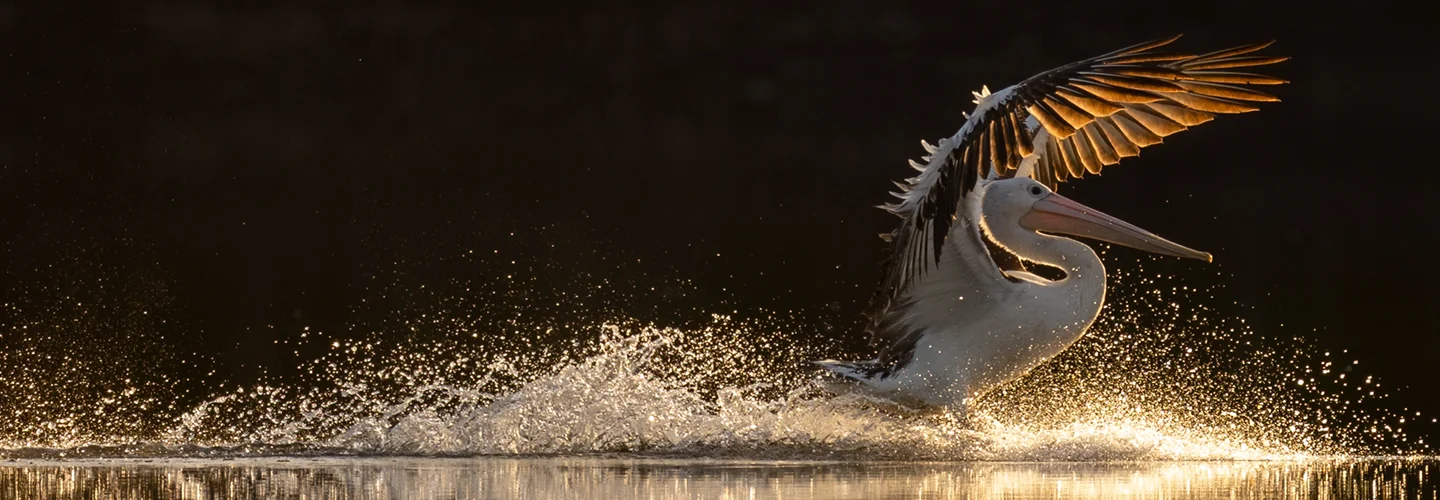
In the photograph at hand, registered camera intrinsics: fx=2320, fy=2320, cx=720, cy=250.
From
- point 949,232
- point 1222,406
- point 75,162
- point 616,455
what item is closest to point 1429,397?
point 1222,406

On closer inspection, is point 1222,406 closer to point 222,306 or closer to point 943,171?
point 943,171

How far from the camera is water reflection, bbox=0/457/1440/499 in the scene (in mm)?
5918

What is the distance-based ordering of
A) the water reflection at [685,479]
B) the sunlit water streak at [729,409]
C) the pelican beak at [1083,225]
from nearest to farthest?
the water reflection at [685,479], the sunlit water streak at [729,409], the pelican beak at [1083,225]

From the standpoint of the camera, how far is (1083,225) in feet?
27.2

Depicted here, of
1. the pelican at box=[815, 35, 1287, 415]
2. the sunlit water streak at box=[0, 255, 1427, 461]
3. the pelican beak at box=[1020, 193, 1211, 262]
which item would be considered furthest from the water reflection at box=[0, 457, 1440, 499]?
the pelican beak at box=[1020, 193, 1211, 262]

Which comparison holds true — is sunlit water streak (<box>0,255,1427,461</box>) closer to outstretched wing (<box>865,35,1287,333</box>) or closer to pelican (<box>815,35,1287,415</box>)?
pelican (<box>815,35,1287,415</box>)

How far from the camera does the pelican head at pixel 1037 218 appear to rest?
8.23 metres

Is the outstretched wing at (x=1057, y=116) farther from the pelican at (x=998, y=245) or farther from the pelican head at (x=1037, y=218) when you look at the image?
the pelican head at (x=1037, y=218)

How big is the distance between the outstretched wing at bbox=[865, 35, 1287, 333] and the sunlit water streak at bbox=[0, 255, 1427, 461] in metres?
0.63

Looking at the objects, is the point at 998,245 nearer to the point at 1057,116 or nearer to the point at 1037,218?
the point at 1037,218

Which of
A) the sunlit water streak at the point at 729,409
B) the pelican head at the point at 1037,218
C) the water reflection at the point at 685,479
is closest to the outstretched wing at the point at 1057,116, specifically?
the pelican head at the point at 1037,218

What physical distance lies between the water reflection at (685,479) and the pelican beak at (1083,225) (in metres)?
1.34

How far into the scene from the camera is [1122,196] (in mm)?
20266

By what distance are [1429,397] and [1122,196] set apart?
1062cm
